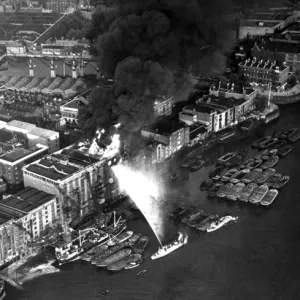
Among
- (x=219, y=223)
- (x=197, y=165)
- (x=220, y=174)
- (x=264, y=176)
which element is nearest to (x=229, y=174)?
(x=220, y=174)

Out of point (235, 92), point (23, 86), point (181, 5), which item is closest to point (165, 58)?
point (181, 5)

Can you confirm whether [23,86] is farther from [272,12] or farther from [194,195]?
[272,12]

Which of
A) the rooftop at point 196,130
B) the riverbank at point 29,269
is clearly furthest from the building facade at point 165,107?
the riverbank at point 29,269

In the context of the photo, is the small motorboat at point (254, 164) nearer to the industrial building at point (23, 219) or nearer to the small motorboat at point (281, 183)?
the small motorboat at point (281, 183)

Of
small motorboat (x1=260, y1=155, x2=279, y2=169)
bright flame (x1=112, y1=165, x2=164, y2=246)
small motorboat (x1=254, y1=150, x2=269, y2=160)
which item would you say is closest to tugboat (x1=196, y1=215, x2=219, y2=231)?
bright flame (x1=112, y1=165, x2=164, y2=246)

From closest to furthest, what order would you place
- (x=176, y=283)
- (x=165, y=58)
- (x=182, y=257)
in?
1. (x=176, y=283)
2. (x=182, y=257)
3. (x=165, y=58)

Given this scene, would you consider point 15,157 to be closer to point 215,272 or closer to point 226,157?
point 226,157
